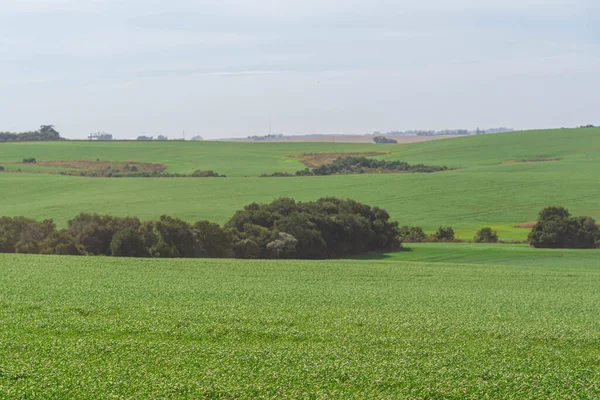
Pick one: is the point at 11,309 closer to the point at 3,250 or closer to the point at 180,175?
the point at 3,250

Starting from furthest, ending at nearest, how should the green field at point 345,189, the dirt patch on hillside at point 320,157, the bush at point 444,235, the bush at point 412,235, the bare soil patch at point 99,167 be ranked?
1. the dirt patch on hillside at point 320,157
2. the bare soil patch at point 99,167
3. the green field at point 345,189
4. the bush at point 412,235
5. the bush at point 444,235

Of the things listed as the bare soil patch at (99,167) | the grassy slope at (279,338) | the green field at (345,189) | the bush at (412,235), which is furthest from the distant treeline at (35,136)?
the grassy slope at (279,338)

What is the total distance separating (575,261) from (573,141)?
78.0 m

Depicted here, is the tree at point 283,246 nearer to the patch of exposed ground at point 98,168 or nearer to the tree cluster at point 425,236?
the tree cluster at point 425,236

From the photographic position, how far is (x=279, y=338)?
13.6m

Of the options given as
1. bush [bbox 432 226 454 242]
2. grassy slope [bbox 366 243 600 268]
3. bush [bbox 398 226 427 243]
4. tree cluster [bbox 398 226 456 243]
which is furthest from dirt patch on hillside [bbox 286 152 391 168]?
grassy slope [bbox 366 243 600 268]

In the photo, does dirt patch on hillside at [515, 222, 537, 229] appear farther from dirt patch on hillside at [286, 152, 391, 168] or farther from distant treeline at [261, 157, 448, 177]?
dirt patch on hillside at [286, 152, 391, 168]

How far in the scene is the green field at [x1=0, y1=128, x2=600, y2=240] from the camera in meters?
54.4

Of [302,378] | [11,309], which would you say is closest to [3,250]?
[11,309]

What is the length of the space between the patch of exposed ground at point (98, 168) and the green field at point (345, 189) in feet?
10.9

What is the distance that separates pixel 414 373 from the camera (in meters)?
11.3

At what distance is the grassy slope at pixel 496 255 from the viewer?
118 ft

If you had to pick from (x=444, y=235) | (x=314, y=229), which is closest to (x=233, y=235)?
(x=314, y=229)

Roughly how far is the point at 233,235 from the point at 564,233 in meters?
21.3
